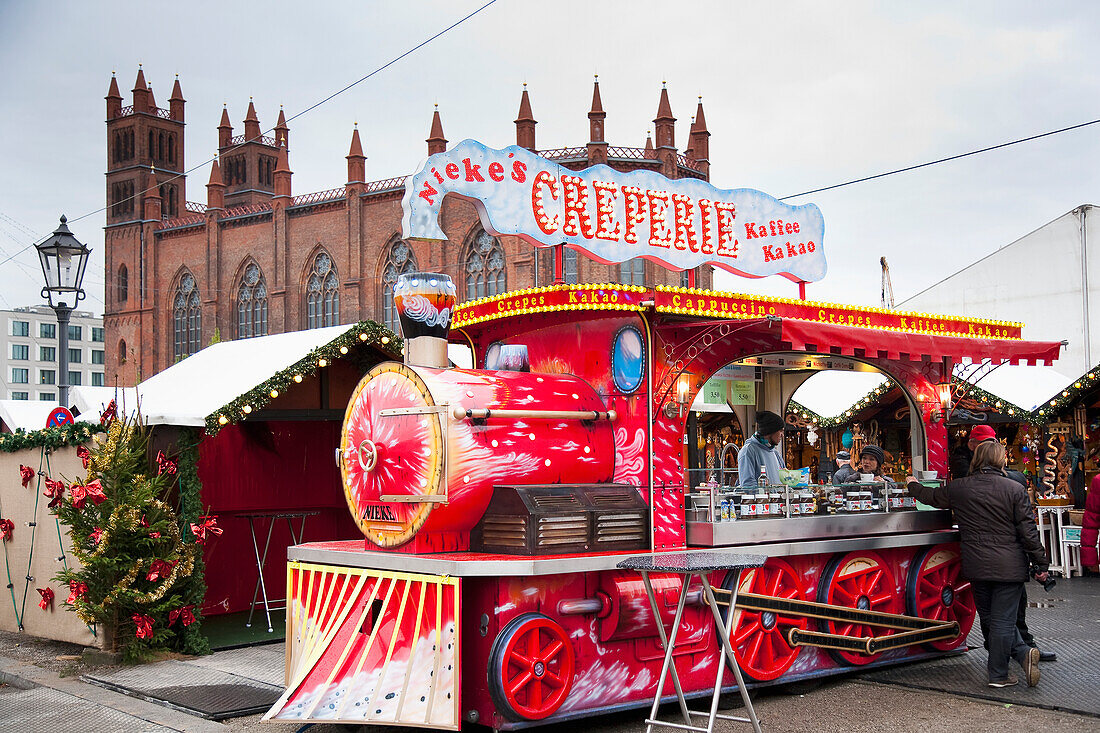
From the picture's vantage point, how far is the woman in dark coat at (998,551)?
26.2ft

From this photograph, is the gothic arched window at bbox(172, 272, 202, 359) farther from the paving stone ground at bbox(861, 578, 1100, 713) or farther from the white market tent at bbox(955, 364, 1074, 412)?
the paving stone ground at bbox(861, 578, 1100, 713)

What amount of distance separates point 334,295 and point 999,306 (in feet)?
134

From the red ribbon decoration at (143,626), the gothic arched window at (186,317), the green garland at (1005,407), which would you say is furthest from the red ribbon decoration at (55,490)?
the gothic arched window at (186,317)

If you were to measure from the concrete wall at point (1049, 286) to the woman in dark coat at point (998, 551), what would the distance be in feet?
56.2

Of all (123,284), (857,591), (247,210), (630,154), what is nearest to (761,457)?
(857,591)

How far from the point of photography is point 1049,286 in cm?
2470

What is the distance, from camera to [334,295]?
2340 inches

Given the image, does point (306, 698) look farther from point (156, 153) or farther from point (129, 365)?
→ point (156, 153)

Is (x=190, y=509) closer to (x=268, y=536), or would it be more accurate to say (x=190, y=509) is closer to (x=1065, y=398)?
(x=268, y=536)

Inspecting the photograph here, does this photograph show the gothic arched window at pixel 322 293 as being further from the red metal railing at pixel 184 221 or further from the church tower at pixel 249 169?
the church tower at pixel 249 169

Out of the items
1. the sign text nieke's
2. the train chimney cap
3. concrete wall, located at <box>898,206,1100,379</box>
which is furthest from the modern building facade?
the train chimney cap

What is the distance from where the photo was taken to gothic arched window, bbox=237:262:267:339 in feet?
208

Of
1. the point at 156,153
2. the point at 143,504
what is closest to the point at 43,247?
the point at 143,504

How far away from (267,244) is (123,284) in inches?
612
